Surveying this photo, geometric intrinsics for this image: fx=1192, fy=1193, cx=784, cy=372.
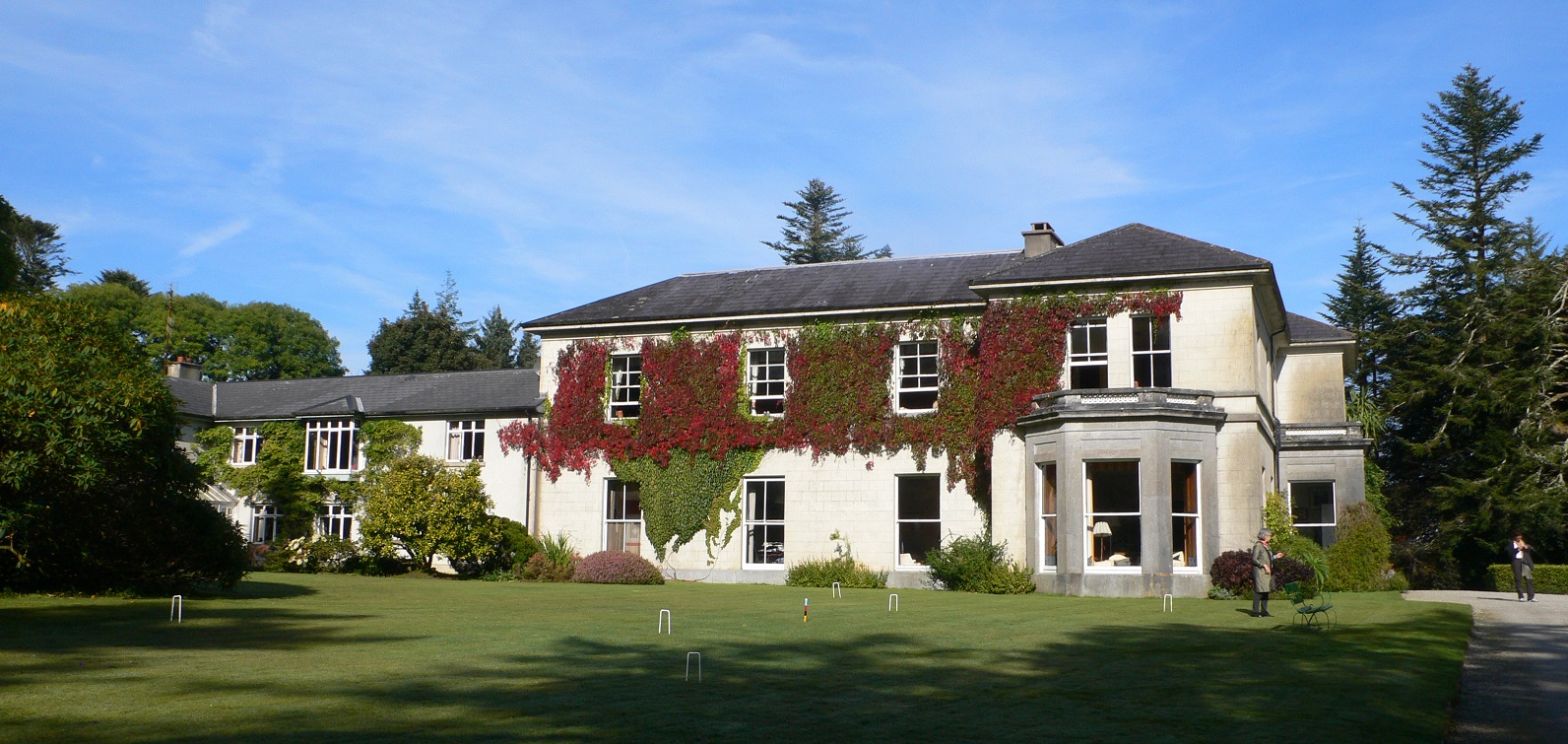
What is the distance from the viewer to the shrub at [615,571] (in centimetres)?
2888

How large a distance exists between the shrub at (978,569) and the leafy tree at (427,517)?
1170cm

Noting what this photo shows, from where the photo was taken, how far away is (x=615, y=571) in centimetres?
2891

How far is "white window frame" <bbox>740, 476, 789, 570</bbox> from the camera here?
3080 centimetres

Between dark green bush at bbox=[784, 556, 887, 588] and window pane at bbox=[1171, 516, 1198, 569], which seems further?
dark green bush at bbox=[784, 556, 887, 588]

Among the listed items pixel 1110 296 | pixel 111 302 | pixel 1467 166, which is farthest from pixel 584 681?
pixel 111 302

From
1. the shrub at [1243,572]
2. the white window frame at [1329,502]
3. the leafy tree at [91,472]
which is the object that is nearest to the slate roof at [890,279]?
the shrub at [1243,572]

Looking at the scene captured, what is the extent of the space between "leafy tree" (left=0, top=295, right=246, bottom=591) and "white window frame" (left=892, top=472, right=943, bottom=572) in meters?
15.3

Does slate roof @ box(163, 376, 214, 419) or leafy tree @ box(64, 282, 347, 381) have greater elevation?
leafy tree @ box(64, 282, 347, 381)

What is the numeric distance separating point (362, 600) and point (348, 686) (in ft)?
37.9

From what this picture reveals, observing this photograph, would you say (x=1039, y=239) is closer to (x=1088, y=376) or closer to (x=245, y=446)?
(x=1088, y=376)

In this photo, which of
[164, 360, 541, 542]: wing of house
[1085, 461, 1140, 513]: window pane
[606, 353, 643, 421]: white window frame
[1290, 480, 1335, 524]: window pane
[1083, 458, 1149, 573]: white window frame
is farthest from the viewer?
[164, 360, 541, 542]: wing of house

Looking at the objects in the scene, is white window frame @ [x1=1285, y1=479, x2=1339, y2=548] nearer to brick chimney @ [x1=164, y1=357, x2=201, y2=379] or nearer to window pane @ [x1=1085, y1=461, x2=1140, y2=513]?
window pane @ [x1=1085, y1=461, x2=1140, y2=513]

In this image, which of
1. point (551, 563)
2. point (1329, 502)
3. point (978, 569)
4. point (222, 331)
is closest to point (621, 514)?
point (551, 563)

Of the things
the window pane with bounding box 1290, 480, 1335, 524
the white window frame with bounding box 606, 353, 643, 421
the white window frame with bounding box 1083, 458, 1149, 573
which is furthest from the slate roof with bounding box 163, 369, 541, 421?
the window pane with bounding box 1290, 480, 1335, 524
